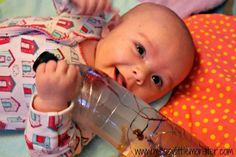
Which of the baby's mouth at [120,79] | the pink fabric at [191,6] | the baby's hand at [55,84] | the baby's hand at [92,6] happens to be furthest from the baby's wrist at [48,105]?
the pink fabric at [191,6]

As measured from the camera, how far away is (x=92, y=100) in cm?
103

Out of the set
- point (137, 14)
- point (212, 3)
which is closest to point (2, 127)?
point (137, 14)

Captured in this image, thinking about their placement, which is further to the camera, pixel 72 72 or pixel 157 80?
pixel 157 80

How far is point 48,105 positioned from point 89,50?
0.89 ft

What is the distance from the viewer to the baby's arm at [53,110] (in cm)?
90

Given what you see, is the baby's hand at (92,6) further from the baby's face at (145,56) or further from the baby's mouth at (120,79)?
the baby's mouth at (120,79)

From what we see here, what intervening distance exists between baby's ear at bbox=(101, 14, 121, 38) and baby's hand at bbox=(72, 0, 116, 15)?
4 cm

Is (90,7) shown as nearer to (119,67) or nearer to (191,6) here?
(119,67)

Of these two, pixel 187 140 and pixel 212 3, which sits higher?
pixel 212 3

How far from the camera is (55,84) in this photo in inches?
35.7

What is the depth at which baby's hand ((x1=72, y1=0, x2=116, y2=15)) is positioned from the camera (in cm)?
117

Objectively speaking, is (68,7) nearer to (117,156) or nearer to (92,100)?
(92,100)

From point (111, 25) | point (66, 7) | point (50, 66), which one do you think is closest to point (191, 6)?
point (111, 25)

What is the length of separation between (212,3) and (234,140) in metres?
0.60
